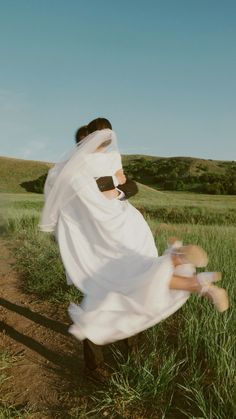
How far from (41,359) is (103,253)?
1.51 m

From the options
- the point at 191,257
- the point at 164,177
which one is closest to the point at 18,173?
the point at 164,177

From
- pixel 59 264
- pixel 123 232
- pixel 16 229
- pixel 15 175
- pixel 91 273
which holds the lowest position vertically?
pixel 15 175

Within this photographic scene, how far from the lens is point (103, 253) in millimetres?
3793

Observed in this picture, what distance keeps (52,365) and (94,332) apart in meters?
1.18

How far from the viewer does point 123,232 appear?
377 cm

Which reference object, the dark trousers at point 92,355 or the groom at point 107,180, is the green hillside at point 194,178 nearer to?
the groom at point 107,180

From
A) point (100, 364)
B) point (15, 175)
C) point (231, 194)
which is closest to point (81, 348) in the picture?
point (100, 364)

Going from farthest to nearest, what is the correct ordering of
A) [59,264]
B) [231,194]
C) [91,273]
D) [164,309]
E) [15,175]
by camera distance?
[15,175], [231,194], [59,264], [91,273], [164,309]

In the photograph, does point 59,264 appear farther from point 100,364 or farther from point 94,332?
point 94,332

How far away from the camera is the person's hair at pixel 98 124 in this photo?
3930mm

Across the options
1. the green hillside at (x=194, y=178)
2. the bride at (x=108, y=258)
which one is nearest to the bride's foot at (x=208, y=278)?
the bride at (x=108, y=258)

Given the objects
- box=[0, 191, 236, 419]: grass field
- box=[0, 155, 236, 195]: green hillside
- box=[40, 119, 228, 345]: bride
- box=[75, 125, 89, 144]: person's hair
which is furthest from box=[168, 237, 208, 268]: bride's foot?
box=[0, 155, 236, 195]: green hillside

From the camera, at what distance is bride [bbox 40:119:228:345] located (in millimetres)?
3537

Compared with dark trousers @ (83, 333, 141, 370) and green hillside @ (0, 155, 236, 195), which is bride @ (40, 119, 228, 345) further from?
green hillside @ (0, 155, 236, 195)
